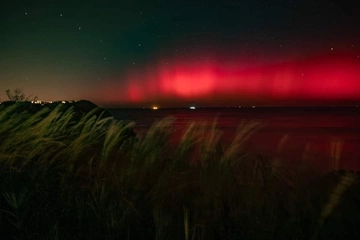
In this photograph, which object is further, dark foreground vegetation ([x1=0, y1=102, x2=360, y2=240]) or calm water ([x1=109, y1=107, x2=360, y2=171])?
calm water ([x1=109, y1=107, x2=360, y2=171])

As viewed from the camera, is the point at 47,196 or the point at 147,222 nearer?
the point at 147,222

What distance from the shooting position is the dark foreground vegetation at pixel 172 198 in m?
3.74

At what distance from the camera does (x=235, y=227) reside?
3.85 metres

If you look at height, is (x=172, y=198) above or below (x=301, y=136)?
above

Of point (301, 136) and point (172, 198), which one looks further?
point (301, 136)

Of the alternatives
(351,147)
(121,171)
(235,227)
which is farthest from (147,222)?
(351,147)

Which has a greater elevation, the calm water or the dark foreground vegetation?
the dark foreground vegetation

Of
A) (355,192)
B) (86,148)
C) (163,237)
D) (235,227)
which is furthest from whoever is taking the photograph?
(86,148)

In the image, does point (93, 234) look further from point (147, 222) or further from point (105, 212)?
point (147, 222)

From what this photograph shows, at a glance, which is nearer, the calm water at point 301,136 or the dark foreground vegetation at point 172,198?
the dark foreground vegetation at point 172,198

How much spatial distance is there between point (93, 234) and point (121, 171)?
158cm

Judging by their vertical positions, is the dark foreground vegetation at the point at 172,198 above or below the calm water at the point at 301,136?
above

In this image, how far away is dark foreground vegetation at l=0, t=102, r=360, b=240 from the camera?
3740mm

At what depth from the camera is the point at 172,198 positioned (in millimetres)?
4496
